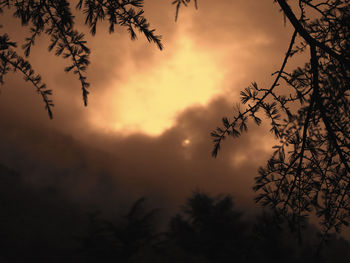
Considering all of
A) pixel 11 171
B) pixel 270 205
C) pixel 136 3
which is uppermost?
pixel 11 171

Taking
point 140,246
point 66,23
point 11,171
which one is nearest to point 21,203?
point 11,171

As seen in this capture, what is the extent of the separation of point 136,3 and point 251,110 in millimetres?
1315

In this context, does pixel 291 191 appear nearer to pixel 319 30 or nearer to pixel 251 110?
pixel 251 110

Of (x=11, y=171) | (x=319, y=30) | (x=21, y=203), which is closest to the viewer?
(x=319, y=30)

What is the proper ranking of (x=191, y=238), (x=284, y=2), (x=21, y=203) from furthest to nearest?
(x=21, y=203)
(x=191, y=238)
(x=284, y=2)

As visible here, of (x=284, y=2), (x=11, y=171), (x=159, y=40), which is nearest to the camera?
(x=284, y=2)

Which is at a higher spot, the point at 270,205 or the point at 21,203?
the point at 21,203

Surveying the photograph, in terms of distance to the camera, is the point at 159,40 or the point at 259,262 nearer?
the point at 159,40

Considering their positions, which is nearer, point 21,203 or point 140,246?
point 140,246

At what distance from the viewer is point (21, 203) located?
4603cm

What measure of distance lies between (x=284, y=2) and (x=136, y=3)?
116cm

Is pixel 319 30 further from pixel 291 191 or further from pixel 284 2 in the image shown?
pixel 291 191

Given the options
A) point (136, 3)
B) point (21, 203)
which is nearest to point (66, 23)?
point (136, 3)

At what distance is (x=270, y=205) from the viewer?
225 centimetres
